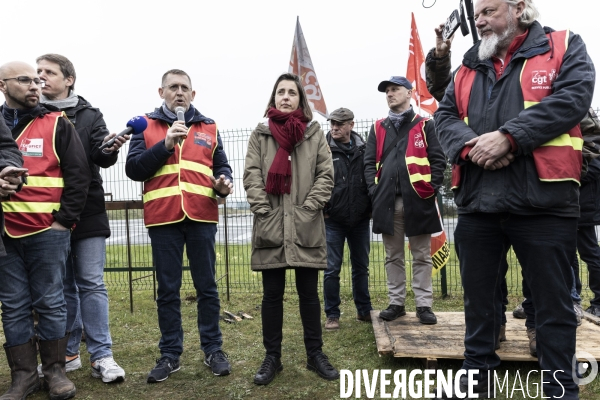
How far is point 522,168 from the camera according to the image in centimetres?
271

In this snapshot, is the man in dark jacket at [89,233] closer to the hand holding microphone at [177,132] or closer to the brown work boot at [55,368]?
the brown work boot at [55,368]

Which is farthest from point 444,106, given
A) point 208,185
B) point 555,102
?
point 208,185

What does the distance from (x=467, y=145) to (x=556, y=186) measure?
1.66 feet

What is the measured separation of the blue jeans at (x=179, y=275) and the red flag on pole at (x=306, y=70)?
3.57 meters

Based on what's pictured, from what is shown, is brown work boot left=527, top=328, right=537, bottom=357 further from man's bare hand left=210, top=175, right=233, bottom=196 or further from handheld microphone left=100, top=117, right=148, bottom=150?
handheld microphone left=100, top=117, right=148, bottom=150

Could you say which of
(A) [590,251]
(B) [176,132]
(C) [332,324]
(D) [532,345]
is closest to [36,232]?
(B) [176,132]

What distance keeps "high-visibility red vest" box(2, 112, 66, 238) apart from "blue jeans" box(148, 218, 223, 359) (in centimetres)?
73

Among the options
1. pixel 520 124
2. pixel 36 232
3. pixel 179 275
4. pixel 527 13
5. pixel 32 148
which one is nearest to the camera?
pixel 520 124

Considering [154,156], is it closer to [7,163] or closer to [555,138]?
[7,163]

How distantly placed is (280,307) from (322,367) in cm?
52

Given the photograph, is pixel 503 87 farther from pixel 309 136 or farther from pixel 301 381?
pixel 301 381

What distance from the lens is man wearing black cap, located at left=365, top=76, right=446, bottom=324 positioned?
4.77 m

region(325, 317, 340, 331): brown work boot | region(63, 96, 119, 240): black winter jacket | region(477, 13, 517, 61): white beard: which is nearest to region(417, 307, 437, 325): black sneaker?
region(325, 317, 340, 331): brown work boot

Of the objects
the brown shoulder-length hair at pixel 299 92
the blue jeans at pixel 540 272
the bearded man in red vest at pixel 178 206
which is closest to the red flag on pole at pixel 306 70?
the brown shoulder-length hair at pixel 299 92
